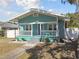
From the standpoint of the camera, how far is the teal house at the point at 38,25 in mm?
32031

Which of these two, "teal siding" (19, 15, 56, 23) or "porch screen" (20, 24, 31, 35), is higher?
"teal siding" (19, 15, 56, 23)

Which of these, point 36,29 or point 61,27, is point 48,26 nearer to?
point 36,29

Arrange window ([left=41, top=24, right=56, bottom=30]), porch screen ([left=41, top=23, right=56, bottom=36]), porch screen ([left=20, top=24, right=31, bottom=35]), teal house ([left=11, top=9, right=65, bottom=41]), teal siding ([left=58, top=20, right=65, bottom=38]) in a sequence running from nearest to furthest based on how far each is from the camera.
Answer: teal house ([left=11, top=9, right=65, bottom=41])
porch screen ([left=41, top=23, right=56, bottom=36])
window ([left=41, top=24, right=56, bottom=30])
porch screen ([left=20, top=24, right=31, bottom=35])
teal siding ([left=58, top=20, right=65, bottom=38])

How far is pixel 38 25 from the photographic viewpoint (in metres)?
33.9

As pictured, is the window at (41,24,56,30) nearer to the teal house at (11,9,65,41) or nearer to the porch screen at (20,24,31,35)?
the teal house at (11,9,65,41)

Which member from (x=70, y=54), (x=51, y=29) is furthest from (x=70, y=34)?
(x=70, y=54)

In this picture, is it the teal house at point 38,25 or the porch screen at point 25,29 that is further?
the porch screen at point 25,29

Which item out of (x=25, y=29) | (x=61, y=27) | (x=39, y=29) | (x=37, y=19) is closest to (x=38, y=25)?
(x=39, y=29)

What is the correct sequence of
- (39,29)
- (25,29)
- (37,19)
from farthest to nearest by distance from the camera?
(25,29), (39,29), (37,19)

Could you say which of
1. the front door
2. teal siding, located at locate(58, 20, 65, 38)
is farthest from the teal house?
teal siding, located at locate(58, 20, 65, 38)

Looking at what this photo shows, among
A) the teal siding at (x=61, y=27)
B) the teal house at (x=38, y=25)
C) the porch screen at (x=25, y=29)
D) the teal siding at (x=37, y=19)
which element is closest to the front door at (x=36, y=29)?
the teal house at (x=38, y=25)

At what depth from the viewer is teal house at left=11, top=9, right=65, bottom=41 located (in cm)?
3203

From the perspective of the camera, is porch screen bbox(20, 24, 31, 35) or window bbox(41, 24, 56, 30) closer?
window bbox(41, 24, 56, 30)

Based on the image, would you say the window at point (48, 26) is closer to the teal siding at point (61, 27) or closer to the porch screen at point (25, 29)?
the porch screen at point (25, 29)
